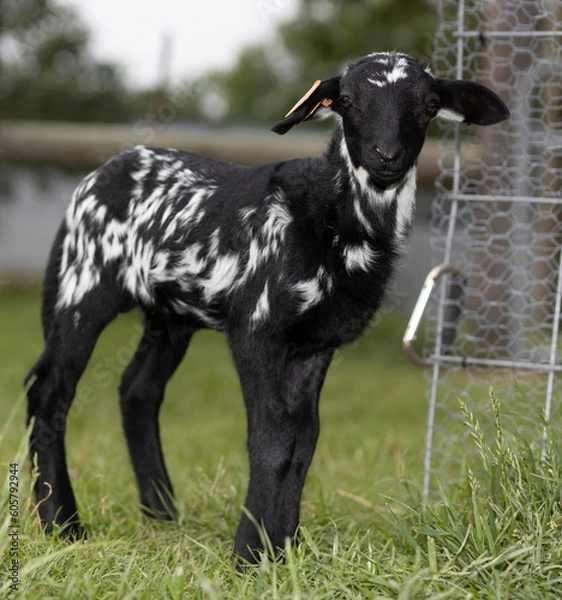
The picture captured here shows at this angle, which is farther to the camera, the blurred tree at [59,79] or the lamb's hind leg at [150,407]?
the blurred tree at [59,79]

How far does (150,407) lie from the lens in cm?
411

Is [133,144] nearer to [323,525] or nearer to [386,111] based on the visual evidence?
[323,525]

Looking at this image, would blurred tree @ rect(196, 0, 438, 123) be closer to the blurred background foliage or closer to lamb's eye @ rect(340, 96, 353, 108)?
the blurred background foliage

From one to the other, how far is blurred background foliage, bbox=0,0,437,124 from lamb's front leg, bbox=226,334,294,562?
32.2 feet

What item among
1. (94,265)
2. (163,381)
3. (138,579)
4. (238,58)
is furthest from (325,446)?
(238,58)

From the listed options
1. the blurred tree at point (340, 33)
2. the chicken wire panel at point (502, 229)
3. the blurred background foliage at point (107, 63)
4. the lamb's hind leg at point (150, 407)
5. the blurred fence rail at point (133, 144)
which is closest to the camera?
the lamb's hind leg at point (150, 407)

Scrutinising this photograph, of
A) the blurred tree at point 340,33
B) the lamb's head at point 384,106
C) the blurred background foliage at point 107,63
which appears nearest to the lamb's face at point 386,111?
the lamb's head at point 384,106

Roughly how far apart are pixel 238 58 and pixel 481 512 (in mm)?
34762

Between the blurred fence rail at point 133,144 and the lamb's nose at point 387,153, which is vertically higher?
the lamb's nose at point 387,153

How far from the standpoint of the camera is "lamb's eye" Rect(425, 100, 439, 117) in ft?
10.6

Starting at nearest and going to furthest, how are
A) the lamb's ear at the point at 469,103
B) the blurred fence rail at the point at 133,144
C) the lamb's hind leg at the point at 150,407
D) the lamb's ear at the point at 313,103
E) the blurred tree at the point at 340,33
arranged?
the lamb's ear at the point at 313,103 → the lamb's ear at the point at 469,103 → the lamb's hind leg at the point at 150,407 → the blurred fence rail at the point at 133,144 → the blurred tree at the point at 340,33

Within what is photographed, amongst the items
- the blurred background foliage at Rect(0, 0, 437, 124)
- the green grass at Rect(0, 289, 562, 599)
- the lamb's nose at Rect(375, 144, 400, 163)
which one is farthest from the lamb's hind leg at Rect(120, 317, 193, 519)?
the blurred background foliage at Rect(0, 0, 437, 124)

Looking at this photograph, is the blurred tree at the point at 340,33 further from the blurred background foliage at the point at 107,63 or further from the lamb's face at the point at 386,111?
the lamb's face at the point at 386,111

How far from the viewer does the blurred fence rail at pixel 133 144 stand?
32.8 feet
